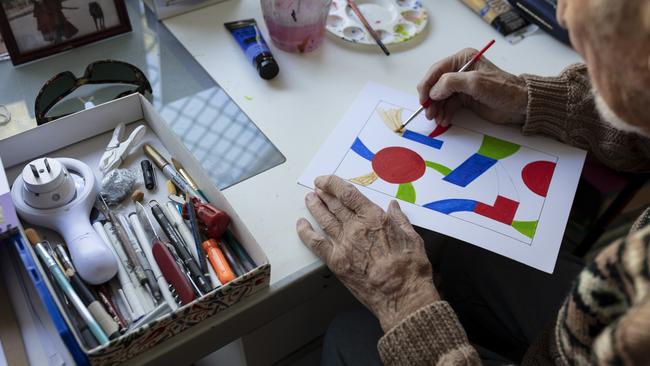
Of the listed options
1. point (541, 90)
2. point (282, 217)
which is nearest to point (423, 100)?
point (541, 90)

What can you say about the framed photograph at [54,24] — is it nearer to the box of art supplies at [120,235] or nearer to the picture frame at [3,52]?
the picture frame at [3,52]

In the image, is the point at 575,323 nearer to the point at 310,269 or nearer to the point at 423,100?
the point at 310,269

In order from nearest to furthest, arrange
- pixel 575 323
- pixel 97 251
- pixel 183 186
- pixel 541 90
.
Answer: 1. pixel 575 323
2. pixel 97 251
3. pixel 183 186
4. pixel 541 90

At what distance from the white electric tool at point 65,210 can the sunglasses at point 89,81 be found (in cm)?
15

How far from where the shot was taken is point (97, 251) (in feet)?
2.19

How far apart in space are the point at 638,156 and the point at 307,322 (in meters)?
0.63

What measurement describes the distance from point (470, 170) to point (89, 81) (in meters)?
0.58

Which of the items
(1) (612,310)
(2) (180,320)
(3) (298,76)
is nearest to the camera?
(1) (612,310)

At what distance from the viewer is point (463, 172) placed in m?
0.84

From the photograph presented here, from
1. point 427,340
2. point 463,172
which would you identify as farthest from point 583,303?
point 463,172

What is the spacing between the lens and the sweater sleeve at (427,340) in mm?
688

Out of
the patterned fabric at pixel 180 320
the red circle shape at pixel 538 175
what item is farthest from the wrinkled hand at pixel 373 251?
the red circle shape at pixel 538 175

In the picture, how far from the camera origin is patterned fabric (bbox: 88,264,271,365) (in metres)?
0.59

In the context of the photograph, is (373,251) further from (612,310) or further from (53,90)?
(53,90)
